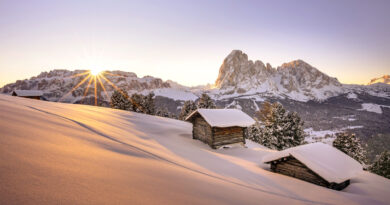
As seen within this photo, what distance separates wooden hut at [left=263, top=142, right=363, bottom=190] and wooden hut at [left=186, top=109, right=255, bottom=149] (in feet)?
16.8

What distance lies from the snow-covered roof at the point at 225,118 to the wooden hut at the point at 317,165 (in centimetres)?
517

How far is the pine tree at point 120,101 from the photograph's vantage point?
128 ft

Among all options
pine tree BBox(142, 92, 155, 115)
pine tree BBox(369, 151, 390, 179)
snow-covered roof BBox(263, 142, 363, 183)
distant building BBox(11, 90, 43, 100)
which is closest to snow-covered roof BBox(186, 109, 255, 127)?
snow-covered roof BBox(263, 142, 363, 183)

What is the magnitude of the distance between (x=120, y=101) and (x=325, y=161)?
3871cm

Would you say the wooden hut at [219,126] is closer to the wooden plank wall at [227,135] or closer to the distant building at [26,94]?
the wooden plank wall at [227,135]

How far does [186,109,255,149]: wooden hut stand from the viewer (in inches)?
604

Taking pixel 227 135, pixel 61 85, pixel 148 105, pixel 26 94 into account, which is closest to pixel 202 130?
pixel 227 135

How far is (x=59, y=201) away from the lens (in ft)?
5.75

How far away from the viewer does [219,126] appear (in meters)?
14.9

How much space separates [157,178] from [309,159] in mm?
9940

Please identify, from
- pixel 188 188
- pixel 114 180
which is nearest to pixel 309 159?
pixel 188 188

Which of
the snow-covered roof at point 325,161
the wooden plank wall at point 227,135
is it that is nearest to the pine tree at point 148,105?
the wooden plank wall at point 227,135

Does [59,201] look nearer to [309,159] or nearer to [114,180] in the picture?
[114,180]

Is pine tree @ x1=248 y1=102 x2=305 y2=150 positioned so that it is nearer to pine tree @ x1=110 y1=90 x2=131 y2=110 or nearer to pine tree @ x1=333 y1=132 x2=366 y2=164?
pine tree @ x1=333 y1=132 x2=366 y2=164
